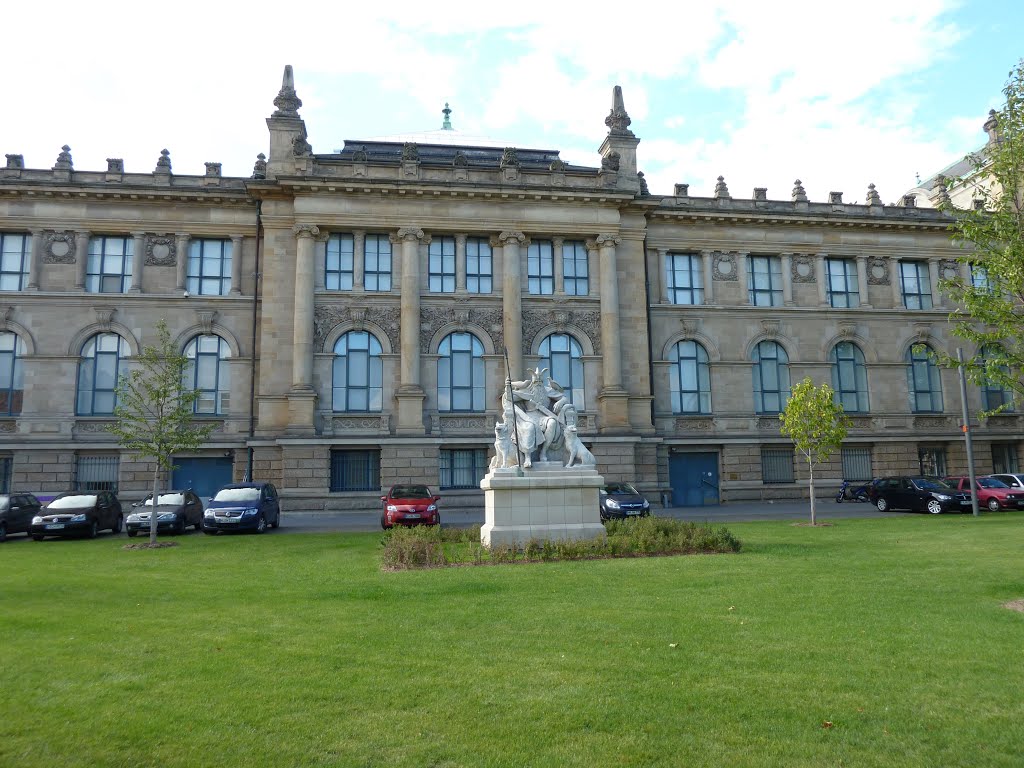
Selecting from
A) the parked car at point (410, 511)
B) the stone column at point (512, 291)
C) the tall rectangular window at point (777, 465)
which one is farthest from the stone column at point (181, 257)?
the tall rectangular window at point (777, 465)

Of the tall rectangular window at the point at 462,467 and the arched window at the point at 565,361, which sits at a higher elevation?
the arched window at the point at 565,361

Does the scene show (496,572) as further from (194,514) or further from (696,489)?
(696,489)

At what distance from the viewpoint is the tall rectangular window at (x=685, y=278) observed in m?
38.9

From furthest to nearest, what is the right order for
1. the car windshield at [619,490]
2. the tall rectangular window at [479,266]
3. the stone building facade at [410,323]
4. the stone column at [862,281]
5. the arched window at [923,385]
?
the stone column at [862,281], the arched window at [923,385], the tall rectangular window at [479,266], the stone building facade at [410,323], the car windshield at [619,490]

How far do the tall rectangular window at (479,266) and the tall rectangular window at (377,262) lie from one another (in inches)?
150

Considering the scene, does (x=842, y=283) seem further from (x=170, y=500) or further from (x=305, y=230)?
(x=170, y=500)

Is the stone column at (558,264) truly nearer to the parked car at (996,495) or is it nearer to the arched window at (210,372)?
the arched window at (210,372)

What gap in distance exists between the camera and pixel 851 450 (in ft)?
126

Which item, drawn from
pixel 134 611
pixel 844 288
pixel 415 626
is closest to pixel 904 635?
pixel 415 626

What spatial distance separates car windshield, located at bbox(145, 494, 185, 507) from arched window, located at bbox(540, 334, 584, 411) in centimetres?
1718

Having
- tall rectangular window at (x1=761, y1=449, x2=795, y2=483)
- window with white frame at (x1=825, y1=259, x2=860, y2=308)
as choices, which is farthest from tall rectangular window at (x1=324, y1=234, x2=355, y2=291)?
window with white frame at (x1=825, y1=259, x2=860, y2=308)

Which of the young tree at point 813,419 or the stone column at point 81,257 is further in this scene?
the stone column at point 81,257

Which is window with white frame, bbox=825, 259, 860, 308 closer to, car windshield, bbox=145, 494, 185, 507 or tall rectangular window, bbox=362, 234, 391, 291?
tall rectangular window, bbox=362, 234, 391, 291

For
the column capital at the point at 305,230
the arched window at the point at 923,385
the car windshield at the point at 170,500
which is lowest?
the car windshield at the point at 170,500
